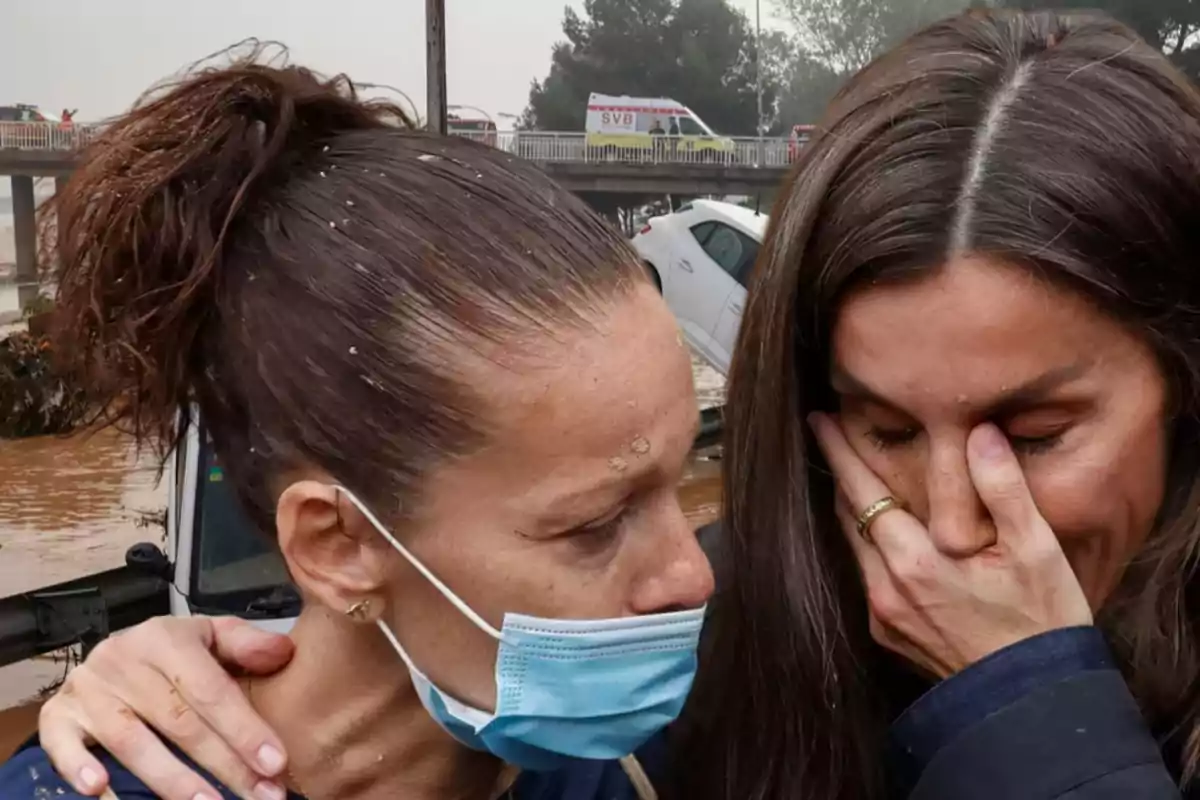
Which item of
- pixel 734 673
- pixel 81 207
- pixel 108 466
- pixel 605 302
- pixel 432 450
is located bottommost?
pixel 108 466

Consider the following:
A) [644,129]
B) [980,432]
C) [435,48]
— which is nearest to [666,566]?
[980,432]

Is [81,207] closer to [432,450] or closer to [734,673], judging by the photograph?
[432,450]

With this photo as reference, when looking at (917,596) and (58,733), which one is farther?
(917,596)

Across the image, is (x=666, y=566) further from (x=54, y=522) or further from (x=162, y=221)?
(x=54, y=522)

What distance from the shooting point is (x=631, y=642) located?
4.85ft

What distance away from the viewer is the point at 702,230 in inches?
429

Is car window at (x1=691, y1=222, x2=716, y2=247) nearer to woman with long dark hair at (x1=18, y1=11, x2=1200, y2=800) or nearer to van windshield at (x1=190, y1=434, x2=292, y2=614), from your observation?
van windshield at (x1=190, y1=434, x2=292, y2=614)

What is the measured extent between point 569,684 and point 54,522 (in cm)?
1081

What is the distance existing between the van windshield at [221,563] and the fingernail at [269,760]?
303 cm

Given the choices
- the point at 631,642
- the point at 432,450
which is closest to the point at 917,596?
the point at 631,642

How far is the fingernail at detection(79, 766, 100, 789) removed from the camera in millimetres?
1323

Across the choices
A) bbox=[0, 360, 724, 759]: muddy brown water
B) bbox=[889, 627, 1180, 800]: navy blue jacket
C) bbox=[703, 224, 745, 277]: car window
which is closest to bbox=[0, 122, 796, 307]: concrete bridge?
bbox=[703, 224, 745, 277]: car window

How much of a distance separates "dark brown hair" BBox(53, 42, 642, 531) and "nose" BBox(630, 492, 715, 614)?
243 millimetres

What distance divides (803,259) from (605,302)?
1.07 feet
